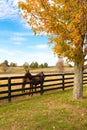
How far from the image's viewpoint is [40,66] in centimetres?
13238

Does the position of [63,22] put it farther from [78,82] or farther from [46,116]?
[46,116]

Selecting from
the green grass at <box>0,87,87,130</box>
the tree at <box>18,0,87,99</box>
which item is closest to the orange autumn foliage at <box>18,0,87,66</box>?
the tree at <box>18,0,87,99</box>

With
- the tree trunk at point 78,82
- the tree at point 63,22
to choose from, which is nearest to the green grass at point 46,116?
the tree trunk at point 78,82

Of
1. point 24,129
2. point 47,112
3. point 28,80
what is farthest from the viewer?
point 28,80

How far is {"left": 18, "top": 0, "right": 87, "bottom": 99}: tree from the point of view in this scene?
42.5ft

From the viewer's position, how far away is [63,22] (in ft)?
44.4

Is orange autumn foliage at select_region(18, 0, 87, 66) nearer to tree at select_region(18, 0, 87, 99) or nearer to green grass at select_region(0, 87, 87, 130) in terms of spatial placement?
tree at select_region(18, 0, 87, 99)

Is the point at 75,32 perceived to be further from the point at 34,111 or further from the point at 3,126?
the point at 3,126

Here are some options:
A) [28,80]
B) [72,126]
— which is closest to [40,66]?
[28,80]

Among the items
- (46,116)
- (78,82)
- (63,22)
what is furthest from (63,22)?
(46,116)

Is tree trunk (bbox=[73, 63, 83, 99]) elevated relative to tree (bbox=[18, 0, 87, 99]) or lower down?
lower down

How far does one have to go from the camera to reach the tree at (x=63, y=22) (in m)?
13.0

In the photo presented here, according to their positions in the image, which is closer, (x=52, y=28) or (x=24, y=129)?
(x=24, y=129)

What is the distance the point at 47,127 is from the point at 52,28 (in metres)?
6.04
